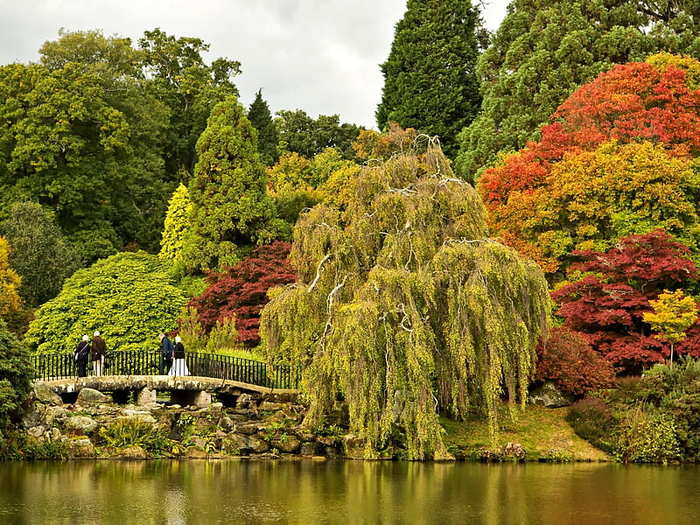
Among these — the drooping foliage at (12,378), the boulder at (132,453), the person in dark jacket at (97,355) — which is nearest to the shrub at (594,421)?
the boulder at (132,453)

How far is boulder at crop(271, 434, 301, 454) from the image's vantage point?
76.8ft

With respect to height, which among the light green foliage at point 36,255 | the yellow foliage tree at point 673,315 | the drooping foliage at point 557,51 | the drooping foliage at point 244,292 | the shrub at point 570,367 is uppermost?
the drooping foliage at point 557,51

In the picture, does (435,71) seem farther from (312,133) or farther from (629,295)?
(629,295)

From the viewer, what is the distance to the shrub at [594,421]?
24266 mm

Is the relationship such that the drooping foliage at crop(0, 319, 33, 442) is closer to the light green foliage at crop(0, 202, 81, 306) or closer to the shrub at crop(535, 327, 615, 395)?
the shrub at crop(535, 327, 615, 395)

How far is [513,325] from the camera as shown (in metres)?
21.7

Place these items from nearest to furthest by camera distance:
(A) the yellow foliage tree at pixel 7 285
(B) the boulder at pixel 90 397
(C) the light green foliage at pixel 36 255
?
(B) the boulder at pixel 90 397, (A) the yellow foliage tree at pixel 7 285, (C) the light green foliage at pixel 36 255

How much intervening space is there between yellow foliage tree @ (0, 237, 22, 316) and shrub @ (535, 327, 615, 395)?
67.4 ft

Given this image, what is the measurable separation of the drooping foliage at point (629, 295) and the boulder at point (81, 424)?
1370 cm

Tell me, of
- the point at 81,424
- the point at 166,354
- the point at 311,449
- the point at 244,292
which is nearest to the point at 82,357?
the point at 166,354

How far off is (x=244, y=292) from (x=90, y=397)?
8384mm

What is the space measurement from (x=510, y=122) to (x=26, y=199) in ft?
73.5

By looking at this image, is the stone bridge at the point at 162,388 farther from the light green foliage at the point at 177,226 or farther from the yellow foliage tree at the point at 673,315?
the light green foliage at the point at 177,226

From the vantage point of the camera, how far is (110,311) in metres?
32.9
